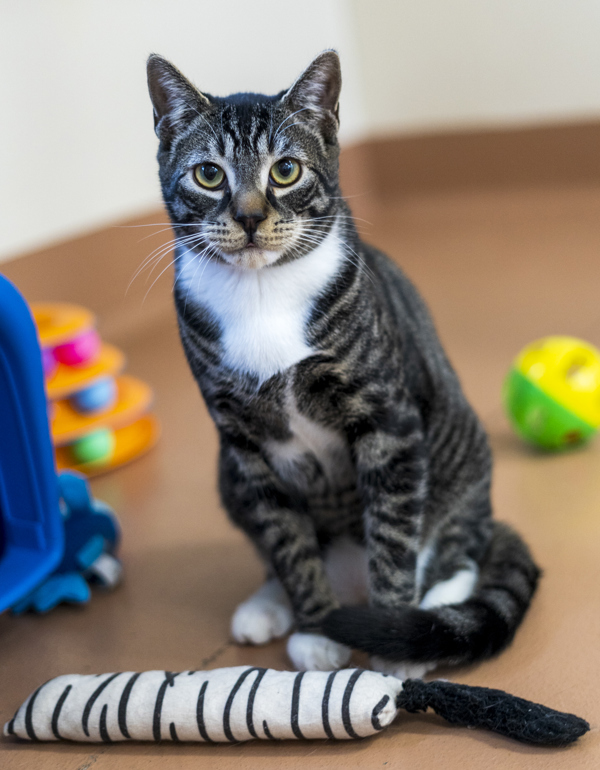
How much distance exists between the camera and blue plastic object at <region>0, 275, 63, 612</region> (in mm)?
1394

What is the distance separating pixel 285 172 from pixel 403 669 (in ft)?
2.50

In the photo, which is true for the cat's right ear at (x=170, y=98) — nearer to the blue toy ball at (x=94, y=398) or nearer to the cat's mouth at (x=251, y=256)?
the cat's mouth at (x=251, y=256)

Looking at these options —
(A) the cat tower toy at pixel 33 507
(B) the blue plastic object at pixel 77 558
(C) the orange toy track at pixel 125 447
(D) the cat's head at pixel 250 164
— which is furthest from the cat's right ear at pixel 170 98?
(C) the orange toy track at pixel 125 447

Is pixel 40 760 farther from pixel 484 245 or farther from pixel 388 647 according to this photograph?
pixel 484 245

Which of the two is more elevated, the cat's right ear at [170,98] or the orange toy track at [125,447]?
the cat's right ear at [170,98]

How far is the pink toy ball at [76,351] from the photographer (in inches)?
84.8

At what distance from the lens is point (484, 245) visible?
11.8 feet

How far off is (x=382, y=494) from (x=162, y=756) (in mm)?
498

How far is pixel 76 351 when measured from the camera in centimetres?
216

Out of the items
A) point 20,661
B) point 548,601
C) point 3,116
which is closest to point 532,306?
point 548,601

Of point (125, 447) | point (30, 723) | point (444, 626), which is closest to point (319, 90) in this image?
point (444, 626)

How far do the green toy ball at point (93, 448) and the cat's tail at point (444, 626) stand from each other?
1124mm

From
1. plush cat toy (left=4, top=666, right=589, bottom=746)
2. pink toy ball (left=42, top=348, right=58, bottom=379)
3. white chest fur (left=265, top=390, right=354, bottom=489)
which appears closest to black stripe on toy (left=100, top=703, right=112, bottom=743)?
plush cat toy (left=4, top=666, right=589, bottom=746)

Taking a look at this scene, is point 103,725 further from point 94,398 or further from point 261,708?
point 94,398
